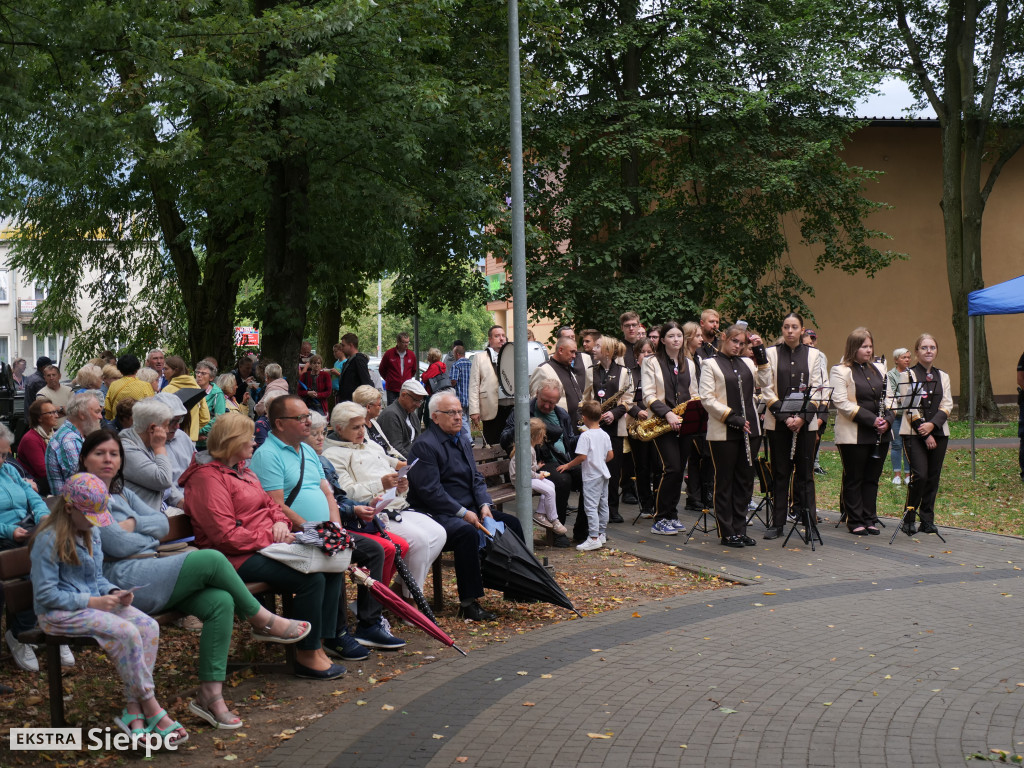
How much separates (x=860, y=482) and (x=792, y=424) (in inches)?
50.8

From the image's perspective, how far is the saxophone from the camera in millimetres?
11758

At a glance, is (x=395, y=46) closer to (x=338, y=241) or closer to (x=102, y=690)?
(x=338, y=241)

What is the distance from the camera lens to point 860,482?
11789mm

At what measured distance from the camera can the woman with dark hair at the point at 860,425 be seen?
1157 cm

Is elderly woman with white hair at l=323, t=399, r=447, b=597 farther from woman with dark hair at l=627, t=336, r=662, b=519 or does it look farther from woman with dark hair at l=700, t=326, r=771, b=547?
woman with dark hair at l=627, t=336, r=662, b=519

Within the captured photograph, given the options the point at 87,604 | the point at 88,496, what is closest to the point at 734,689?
the point at 87,604

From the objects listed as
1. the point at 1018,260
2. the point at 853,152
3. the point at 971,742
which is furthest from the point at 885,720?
the point at 1018,260

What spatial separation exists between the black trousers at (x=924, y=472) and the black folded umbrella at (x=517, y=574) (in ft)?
16.8

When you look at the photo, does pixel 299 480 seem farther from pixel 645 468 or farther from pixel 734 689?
pixel 645 468

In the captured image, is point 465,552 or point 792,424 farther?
point 792,424

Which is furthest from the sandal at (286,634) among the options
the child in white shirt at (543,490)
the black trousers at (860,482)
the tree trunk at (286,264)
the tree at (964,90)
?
the tree at (964,90)

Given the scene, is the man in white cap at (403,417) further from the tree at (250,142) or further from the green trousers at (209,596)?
the tree at (250,142)

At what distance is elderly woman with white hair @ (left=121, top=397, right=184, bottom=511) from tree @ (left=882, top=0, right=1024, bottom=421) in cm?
2433

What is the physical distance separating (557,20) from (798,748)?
16929 millimetres
